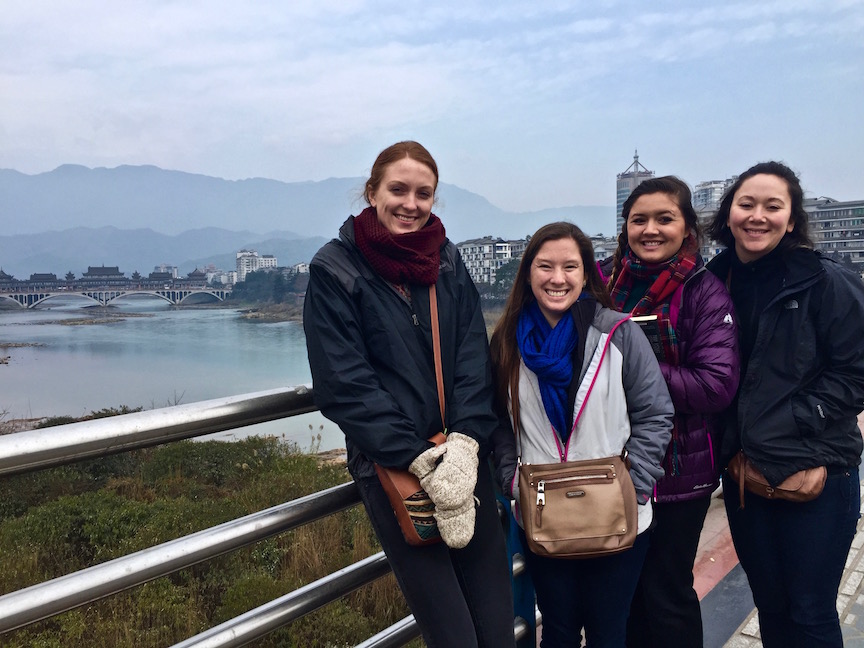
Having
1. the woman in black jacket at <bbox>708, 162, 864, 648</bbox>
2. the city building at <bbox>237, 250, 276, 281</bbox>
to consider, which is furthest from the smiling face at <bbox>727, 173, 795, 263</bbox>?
the city building at <bbox>237, 250, 276, 281</bbox>

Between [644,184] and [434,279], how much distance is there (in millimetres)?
792

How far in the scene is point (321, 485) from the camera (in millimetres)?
7859

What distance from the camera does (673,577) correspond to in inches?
74.9

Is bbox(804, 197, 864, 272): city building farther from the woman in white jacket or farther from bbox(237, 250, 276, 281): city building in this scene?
bbox(237, 250, 276, 281): city building

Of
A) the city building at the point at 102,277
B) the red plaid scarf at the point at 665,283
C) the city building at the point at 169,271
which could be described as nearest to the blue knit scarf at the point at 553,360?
the red plaid scarf at the point at 665,283

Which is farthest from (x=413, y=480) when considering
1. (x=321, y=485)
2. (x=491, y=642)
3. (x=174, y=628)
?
(x=321, y=485)

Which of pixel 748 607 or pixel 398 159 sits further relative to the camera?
pixel 748 607

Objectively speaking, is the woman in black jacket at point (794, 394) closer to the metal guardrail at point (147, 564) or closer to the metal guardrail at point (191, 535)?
the metal guardrail at point (191, 535)

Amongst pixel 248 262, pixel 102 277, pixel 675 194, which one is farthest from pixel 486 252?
pixel 675 194

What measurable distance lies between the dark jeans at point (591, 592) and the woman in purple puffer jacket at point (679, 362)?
7.2 inches

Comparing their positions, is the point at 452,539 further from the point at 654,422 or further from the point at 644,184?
the point at 644,184

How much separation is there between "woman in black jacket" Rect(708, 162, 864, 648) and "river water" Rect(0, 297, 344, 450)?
27.1 m

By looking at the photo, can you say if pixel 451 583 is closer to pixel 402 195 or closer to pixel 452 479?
pixel 452 479

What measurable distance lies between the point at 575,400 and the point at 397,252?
62cm
